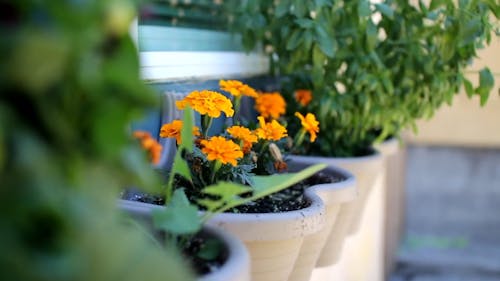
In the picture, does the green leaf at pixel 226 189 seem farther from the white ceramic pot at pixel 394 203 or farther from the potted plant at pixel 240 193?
the white ceramic pot at pixel 394 203

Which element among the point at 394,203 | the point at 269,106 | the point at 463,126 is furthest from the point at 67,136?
the point at 463,126

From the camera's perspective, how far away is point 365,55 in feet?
6.28

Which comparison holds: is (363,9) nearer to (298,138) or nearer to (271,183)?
(298,138)

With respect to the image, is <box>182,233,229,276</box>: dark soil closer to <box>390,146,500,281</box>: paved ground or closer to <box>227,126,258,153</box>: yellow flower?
<box>227,126,258,153</box>: yellow flower

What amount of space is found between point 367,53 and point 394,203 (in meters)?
2.33

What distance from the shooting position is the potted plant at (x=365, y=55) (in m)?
1.82

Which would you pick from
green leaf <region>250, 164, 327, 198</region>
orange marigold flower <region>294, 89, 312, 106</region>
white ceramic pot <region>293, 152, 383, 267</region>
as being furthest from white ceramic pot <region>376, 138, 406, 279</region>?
green leaf <region>250, 164, 327, 198</region>

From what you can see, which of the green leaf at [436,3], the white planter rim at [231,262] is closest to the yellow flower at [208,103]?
the white planter rim at [231,262]

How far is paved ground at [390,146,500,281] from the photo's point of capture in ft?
14.5

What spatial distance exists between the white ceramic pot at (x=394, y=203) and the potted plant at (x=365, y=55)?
1329 mm

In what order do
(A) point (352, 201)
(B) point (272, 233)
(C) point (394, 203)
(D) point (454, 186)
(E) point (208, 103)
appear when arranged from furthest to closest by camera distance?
(D) point (454, 186), (C) point (394, 203), (A) point (352, 201), (E) point (208, 103), (B) point (272, 233)

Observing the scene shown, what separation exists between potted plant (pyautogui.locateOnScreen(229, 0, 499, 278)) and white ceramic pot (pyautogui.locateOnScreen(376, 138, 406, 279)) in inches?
52.3

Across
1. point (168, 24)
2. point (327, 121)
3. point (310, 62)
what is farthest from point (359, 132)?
point (168, 24)

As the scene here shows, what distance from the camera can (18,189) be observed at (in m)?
0.48
